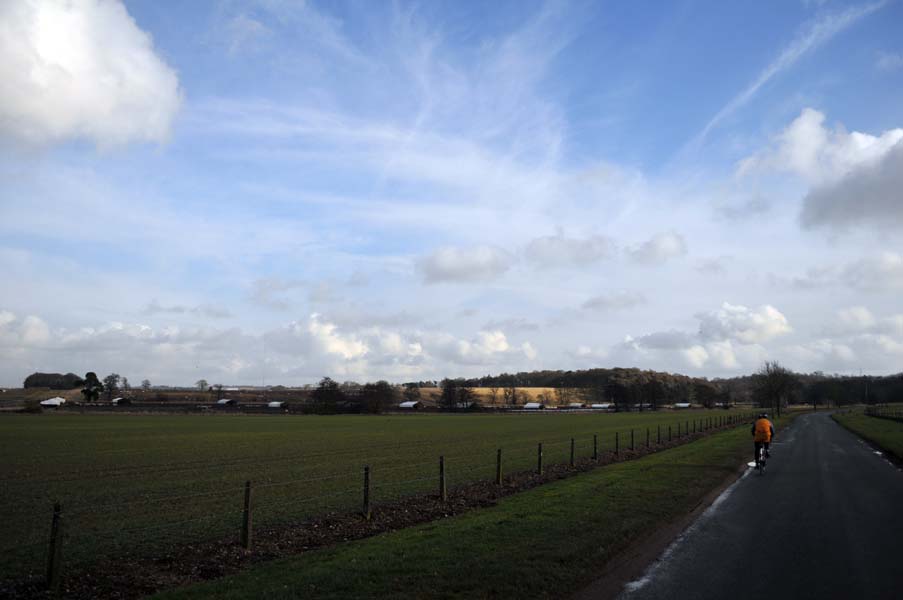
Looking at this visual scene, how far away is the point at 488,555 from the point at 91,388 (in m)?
214

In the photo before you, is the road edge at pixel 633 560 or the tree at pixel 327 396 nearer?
the road edge at pixel 633 560

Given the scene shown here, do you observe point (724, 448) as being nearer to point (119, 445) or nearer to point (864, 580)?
point (864, 580)

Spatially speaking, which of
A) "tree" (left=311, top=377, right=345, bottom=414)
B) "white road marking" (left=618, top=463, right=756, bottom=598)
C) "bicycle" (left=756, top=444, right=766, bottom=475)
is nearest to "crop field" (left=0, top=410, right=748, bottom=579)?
"bicycle" (left=756, top=444, right=766, bottom=475)

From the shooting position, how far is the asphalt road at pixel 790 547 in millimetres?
8492

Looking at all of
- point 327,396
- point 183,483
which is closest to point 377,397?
point 327,396

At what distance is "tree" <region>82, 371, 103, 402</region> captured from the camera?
7584 inches

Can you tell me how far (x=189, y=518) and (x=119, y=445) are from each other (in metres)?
31.0

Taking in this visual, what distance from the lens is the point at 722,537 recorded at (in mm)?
11891

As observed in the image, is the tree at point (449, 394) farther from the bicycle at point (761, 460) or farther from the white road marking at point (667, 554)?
the white road marking at point (667, 554)

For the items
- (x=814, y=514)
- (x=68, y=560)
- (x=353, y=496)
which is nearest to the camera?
(x=68, y=560)

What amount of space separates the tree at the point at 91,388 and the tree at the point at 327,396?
8027 cm

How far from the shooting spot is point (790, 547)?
10.9 meters

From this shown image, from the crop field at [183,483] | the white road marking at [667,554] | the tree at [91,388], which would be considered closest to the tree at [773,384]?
the crop field at [183,483]

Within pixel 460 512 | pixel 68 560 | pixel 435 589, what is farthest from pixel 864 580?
pixel 68 560
